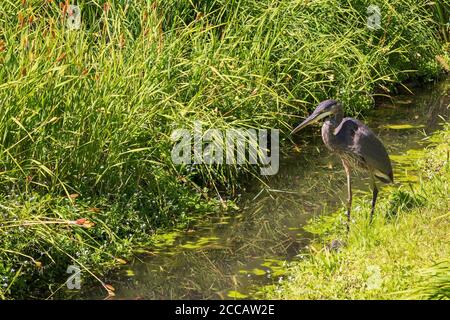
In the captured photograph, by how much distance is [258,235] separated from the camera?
8258 millimetres

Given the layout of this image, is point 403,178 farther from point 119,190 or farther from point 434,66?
point 434,66

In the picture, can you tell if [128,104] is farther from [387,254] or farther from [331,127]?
[387,254]

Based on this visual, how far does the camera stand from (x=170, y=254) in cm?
779

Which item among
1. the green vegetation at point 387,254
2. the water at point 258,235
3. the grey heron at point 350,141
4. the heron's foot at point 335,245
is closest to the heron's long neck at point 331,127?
the grey heron at point 350,141

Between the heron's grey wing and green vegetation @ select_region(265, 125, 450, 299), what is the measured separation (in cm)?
27

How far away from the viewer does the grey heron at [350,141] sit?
8.02m

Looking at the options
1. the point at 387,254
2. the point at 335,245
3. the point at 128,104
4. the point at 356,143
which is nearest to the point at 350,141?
the point at 356,143

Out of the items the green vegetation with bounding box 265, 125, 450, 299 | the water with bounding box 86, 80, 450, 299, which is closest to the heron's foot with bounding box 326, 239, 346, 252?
the green vegetation with bounding box 265, 125, 450, 299

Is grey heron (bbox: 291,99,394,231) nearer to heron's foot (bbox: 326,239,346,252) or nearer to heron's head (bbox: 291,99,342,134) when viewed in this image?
heron's head (bbox: 291,99,342,134)

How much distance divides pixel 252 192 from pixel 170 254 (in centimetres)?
140

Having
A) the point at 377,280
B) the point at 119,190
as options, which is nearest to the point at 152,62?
the point at 119,190

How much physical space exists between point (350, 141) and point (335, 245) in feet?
3.09

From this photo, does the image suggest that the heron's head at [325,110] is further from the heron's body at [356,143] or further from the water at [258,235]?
the water at [258,235]

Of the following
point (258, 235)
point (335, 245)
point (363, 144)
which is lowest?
point (258, 235)
